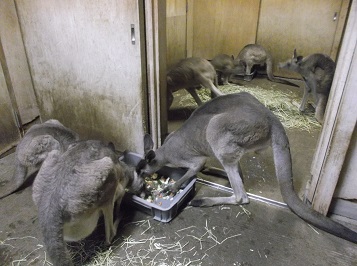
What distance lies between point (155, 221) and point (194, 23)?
16.4 feet

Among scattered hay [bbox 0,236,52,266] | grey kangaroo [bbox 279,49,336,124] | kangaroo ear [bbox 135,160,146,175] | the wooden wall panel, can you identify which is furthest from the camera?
the wooden wall panel

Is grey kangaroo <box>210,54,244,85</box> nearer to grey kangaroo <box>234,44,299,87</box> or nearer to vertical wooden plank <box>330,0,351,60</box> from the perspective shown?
grey kangaroo <box>234,44,299,87</box>

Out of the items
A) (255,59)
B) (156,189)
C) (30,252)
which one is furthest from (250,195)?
(255,59)

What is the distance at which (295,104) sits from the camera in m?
4.65

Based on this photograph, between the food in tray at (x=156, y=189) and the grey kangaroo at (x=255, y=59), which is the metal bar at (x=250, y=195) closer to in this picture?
the food in tray at (x=156, y=189)

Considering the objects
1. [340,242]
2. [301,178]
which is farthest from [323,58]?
[340,242]

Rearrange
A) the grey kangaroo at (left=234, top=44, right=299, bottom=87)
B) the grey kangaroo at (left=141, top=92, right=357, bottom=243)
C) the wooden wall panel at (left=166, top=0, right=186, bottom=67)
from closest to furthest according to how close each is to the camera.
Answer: the grey kangaroo at (left=141, top=92, right=357, bottom=243), the wooden wall panel at (left=166, top=0, right=186, bottom=67), the grey kangaroo at (left=234, top=44, right=299, bottom=87)

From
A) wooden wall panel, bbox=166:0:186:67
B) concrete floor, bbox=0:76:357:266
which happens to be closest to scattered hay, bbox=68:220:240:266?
concrete floor, bbox=0:76:357:266

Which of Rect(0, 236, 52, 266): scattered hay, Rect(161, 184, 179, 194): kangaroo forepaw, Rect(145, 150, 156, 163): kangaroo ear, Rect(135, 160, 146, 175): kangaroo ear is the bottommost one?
Rect(0, 236, 52, 266): scattered hay

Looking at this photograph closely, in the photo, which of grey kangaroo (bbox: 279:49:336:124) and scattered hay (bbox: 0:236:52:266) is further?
grey kangaroo (bbox: 279:49:336:124)

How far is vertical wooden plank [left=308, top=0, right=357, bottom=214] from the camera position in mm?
1897

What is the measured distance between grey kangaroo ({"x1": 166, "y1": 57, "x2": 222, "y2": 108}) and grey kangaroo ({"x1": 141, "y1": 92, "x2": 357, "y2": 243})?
1464mm

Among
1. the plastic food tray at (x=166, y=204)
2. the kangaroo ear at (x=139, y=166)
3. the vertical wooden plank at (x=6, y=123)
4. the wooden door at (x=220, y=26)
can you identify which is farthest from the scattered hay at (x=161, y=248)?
the wooden door at (x=220, y=26)

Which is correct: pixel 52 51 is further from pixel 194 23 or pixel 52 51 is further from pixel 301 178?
pixel 194 23
